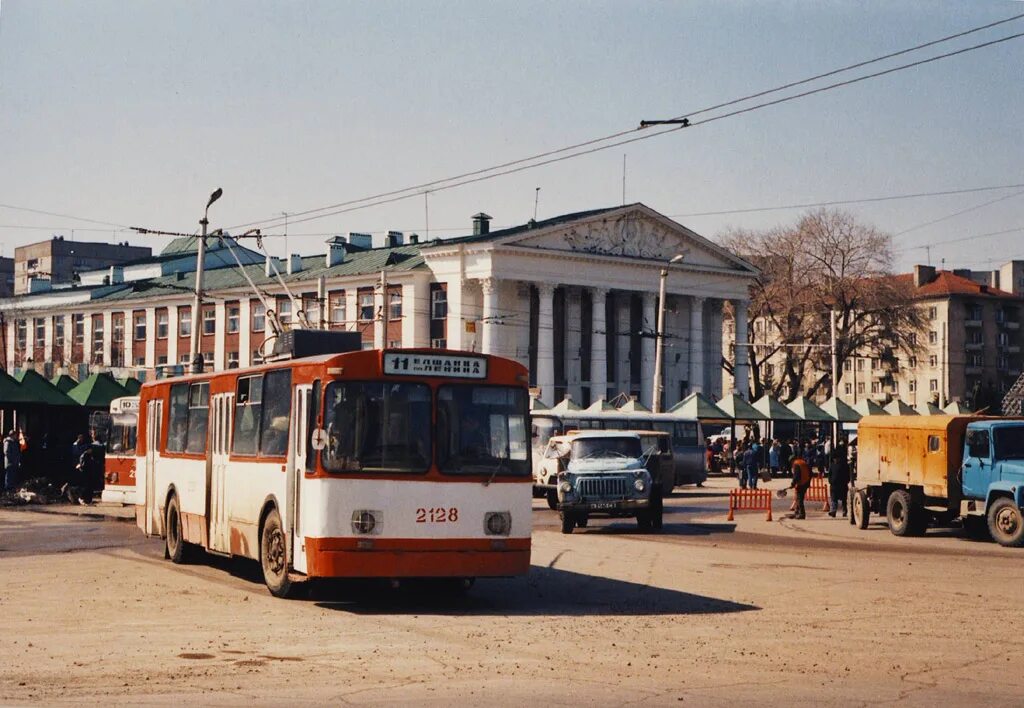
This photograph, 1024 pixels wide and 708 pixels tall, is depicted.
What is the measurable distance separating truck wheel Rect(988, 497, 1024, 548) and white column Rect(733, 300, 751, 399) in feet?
240

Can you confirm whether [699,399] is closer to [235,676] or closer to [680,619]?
[680,619]

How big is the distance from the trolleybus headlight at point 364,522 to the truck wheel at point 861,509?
19.5 meters

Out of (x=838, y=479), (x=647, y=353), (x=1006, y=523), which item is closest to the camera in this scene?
(x=1006, y=523)

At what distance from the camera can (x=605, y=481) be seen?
101 feet

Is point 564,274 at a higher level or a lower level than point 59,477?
higher

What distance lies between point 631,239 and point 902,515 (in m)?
67.6

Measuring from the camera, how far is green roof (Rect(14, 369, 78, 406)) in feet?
138

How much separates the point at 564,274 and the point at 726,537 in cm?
6446

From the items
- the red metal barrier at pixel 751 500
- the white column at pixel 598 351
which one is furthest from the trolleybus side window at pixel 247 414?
the white column at pixel 598 351

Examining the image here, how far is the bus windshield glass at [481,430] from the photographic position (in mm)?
17109

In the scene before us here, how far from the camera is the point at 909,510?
104ft

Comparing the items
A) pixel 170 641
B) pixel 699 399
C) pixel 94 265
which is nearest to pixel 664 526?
pixel 170 641

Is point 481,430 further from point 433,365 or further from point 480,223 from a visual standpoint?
point 480,223

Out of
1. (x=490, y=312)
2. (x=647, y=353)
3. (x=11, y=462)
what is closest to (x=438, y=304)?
(x=490, y=312)
